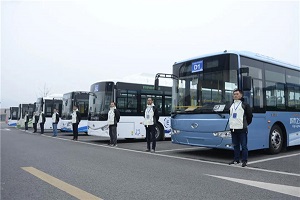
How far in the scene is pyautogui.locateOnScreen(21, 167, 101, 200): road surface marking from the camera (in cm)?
435

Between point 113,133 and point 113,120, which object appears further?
point 113,133

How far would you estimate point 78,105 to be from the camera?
19.6 metres

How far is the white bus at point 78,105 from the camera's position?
19.3 metres

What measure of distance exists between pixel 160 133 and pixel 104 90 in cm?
358

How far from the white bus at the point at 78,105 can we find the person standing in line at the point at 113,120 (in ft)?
24.3

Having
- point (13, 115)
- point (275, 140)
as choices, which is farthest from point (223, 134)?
point (13, 115)

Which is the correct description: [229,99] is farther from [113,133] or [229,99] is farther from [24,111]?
[24,111]

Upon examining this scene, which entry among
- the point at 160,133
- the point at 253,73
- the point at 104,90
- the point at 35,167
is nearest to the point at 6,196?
the point at 35,167

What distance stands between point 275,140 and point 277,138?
0.16 metres

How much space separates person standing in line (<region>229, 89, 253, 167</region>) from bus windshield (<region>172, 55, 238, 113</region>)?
57 centimetres

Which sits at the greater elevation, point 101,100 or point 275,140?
point 101,100

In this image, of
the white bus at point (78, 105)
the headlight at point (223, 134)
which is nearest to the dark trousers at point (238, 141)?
the headlight at point (223, 134)

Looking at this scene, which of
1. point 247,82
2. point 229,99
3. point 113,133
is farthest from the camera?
point 113,133

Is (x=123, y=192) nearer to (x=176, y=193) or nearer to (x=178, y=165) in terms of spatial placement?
(x=176, y=193)
